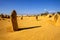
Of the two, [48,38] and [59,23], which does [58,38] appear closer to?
[48,38]

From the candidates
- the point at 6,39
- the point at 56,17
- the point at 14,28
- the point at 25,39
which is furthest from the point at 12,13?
the point at 56,17

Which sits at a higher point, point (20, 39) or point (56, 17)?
point (56, 17)

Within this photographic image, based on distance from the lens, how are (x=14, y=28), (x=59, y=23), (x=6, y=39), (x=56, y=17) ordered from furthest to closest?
(x=56, y=17) → (x=59, y=23) → (x=14, y=28) → (x=6, y=39)

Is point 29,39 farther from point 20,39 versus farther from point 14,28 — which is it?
point 14,28

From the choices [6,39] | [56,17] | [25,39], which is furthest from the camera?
[56,17]

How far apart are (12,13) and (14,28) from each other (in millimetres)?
2090

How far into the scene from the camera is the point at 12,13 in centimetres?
1538

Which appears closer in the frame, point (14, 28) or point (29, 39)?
point (29, 39)

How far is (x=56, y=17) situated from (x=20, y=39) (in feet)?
36.4

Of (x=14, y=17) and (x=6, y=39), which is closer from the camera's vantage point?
(x=6, y=39)

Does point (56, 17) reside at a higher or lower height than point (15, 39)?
higher

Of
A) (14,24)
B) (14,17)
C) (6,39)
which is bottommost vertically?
(6,39)

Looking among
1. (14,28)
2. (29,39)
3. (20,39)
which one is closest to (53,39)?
(29,39)

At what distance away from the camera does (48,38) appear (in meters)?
9.83
